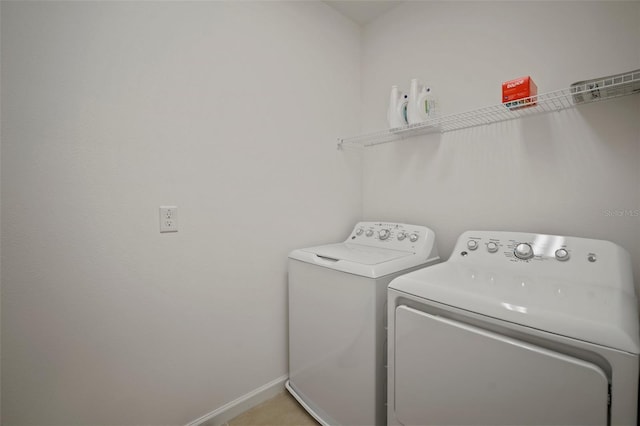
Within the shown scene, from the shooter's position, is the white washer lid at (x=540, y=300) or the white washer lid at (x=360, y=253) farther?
the white washer lid at (x=360, y=253)

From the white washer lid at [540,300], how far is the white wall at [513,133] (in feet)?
1.49

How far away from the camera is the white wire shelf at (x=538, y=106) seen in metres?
1.08

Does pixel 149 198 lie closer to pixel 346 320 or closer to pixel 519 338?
pixel 346 320

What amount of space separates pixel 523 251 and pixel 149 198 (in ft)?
5.58

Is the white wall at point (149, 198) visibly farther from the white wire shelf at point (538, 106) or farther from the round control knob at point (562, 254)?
the round control knob at point (562, 254)

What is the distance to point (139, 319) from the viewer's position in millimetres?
1255

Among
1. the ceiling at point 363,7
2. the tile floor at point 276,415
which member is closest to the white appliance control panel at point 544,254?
the tile floor at point 276,415

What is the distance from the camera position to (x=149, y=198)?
126 centimetres

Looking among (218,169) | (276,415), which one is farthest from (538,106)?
(276,415)

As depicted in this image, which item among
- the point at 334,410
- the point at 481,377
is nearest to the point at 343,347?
the point at 334,410

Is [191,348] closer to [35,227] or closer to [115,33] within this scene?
[35,227]

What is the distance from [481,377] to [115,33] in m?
1.90

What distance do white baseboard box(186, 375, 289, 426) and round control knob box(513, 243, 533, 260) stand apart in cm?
151

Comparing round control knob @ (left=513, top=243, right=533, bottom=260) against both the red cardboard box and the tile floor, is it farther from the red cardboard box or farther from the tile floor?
the tile floor
